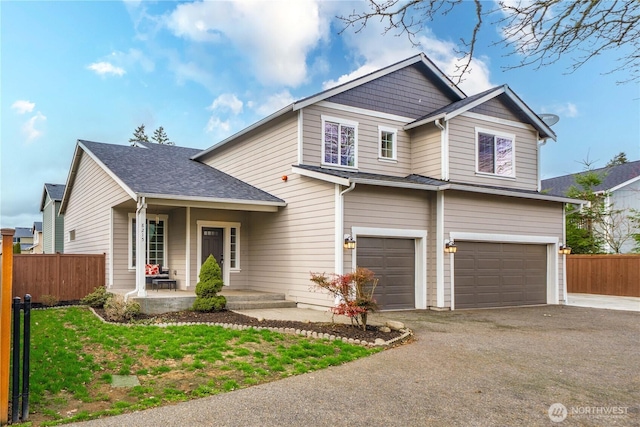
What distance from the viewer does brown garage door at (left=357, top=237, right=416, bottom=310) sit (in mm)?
12141

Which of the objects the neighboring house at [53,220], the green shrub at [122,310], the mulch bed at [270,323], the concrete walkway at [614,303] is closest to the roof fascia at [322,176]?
the mulch bed at [270,323]


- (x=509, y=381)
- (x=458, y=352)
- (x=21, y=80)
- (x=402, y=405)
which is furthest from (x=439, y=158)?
(x=21, y=80)

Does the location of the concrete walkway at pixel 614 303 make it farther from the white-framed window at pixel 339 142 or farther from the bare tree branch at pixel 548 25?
the bare tree branch at pixel 548 25

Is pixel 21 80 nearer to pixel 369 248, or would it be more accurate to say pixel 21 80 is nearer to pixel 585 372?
pixel 369 248

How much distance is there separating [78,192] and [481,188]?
1524 cm

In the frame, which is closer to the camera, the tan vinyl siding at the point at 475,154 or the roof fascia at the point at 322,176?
the roof fascia at the point at 322,176

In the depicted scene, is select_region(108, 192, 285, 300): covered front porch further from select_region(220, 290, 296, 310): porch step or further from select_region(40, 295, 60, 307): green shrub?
select_region(220, 290, 296, 310): porch step

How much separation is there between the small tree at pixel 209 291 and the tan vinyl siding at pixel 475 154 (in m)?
7.17

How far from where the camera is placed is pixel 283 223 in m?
13.6

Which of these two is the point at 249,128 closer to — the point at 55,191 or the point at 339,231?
the point at 339,231

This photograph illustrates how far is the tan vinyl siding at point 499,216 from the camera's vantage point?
12969 mm

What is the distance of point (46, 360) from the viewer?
6.84m

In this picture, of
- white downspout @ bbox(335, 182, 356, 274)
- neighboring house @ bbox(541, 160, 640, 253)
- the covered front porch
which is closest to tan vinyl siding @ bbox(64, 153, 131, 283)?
the covered front porch

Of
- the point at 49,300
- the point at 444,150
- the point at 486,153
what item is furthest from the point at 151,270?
the point at 486,153
